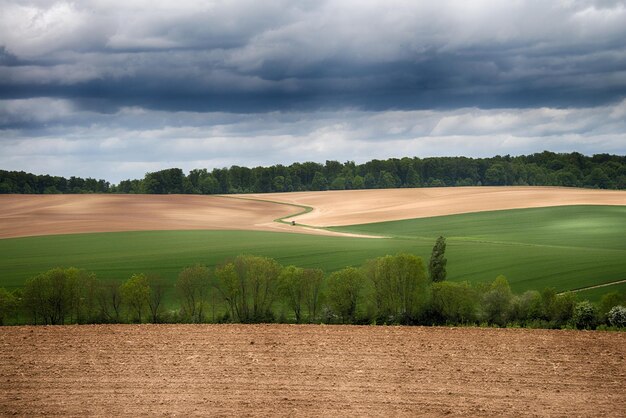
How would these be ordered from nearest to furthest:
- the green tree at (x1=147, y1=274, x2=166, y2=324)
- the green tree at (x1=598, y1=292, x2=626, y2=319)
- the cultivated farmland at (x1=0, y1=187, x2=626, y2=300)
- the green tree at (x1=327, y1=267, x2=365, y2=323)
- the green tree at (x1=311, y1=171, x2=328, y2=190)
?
the green tree at (x1=598, y1=292, x2=626, y2=319) < the green tree at (x1=147, y1=274, x2=166, y2=324) < the green tree at (x1=327, y1=267, x2=365, y2=323) < the cultivated farmland at (x1=0, y1=187, x2=626, y2=300) < the green tree at (x1=311, y1=171, x2=328, y2=190)

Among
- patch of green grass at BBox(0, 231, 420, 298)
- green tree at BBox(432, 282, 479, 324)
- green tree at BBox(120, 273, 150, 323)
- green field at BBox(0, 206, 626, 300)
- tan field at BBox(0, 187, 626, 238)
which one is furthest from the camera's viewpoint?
tan field at BBox(0, 187, 626, 238)

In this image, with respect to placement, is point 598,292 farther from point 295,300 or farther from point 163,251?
point 163,251

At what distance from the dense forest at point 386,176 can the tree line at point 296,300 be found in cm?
7052

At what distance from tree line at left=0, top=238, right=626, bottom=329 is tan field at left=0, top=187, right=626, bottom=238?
→ 71.8 ft

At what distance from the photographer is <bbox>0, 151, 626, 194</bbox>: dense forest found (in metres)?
108

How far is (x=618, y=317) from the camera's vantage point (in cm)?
2947

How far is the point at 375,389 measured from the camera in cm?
1825

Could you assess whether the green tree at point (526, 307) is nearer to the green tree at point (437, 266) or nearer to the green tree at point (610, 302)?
the green tree at point (610, 302)

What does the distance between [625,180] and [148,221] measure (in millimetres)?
72758

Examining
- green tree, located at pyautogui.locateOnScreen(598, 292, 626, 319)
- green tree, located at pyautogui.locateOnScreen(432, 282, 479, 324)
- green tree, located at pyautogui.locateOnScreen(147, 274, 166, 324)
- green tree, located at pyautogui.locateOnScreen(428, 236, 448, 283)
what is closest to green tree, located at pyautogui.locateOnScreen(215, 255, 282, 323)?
green tree, located at pyautogui.locateOnScreen(147, 274, 166, 324)

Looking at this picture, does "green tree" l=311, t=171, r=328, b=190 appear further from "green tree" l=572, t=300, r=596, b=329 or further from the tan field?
"green tree" l=572, t=300, r=596, b=329

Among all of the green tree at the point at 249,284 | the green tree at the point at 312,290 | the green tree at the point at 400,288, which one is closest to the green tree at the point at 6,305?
the green tree at the point at 249,284

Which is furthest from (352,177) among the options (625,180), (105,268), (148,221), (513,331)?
(513,331)

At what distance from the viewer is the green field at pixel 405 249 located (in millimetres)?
42781
